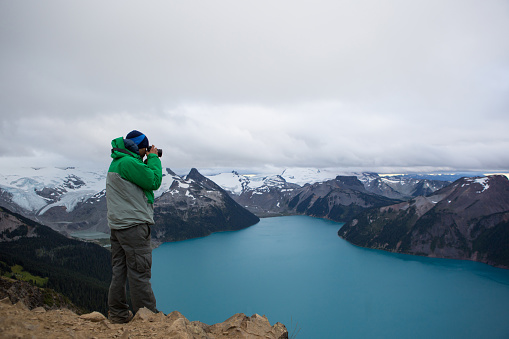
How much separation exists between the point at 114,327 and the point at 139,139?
335 cm

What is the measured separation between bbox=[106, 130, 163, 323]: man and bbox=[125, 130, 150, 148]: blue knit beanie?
0.63ft

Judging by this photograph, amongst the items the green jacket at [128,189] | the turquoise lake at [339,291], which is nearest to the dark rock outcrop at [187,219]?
the turquoise lake at [339,291]

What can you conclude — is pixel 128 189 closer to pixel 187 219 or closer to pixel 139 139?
pixel 139 139

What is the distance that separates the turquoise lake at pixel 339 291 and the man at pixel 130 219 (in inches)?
1522

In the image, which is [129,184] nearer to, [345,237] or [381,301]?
[381,301]

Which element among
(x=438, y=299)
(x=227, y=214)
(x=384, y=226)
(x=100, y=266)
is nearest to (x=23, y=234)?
(x=100, y=266)

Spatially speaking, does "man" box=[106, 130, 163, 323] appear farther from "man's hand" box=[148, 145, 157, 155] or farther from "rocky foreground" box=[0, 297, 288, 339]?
"rocky foreground" box=[0, 297, 288, 339]

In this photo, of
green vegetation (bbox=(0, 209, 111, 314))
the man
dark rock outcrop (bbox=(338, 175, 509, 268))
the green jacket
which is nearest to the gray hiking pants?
the man

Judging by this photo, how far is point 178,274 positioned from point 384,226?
10738cm

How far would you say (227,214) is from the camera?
652ft

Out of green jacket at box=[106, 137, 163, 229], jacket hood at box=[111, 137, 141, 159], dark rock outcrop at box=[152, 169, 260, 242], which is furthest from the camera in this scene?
dark rock outcrop at box=[152, 169, 260, 242]

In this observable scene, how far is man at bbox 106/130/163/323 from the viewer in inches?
187

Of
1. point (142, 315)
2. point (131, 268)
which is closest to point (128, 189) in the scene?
point (131, 268)

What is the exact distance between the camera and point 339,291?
67250 mm
